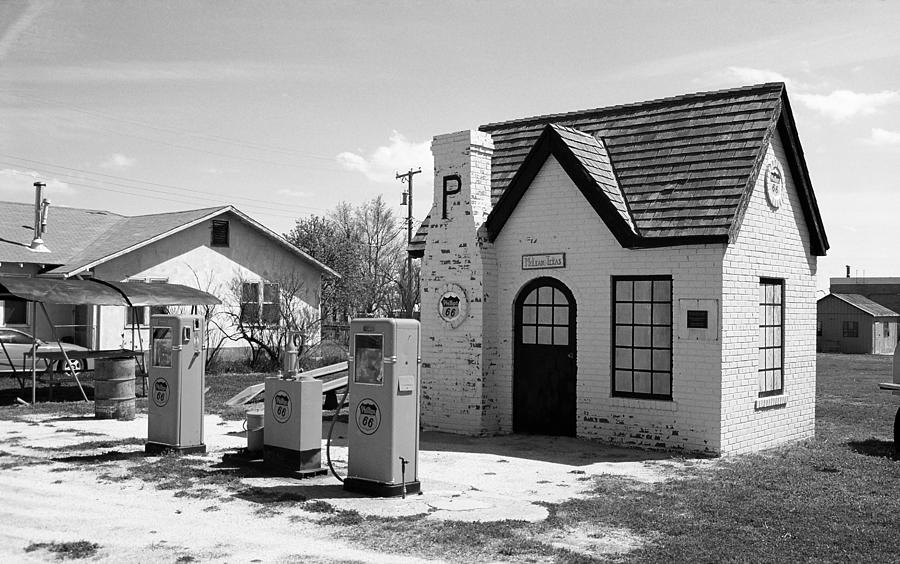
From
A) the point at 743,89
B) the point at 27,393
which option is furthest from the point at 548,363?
the point at 27,393

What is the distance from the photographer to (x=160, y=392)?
39.6 ft

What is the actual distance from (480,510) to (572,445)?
4479 millimetres

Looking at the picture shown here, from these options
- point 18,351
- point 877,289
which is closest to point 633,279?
point 18,351

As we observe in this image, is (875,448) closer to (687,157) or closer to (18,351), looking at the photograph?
(687,157)

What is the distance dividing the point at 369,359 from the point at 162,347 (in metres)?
4.10

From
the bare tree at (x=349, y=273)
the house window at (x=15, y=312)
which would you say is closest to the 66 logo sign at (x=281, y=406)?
the house window at (x=15, y=312)

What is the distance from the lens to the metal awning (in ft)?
57.7

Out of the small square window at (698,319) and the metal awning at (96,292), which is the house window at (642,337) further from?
the metal awning at (96,292)

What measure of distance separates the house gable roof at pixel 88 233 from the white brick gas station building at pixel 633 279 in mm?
14724

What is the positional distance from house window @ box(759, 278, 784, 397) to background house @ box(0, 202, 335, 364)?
58.8 feet

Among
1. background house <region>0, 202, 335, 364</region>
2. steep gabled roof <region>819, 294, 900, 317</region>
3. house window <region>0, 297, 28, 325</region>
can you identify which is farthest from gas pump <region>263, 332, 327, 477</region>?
steep gabled roof <region>819, 294, 900, 317</region>

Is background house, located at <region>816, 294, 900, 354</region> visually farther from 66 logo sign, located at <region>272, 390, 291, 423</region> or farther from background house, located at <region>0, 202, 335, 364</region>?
66 logo sign, located at <region>272, 390, 291, 423</region>

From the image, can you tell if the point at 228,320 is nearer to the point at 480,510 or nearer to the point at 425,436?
the point at 425,436

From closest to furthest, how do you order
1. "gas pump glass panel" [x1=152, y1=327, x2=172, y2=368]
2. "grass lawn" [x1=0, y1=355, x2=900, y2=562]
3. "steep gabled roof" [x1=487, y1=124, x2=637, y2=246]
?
"grass lawn" [x1=0, y1=355, x2=900, y2=562], "gas pump glass panel" [x1=152, y1=327, x2=172, y2=368], "steep gabled roof" [x1=487, y1=124, x2=637, y2=246]
